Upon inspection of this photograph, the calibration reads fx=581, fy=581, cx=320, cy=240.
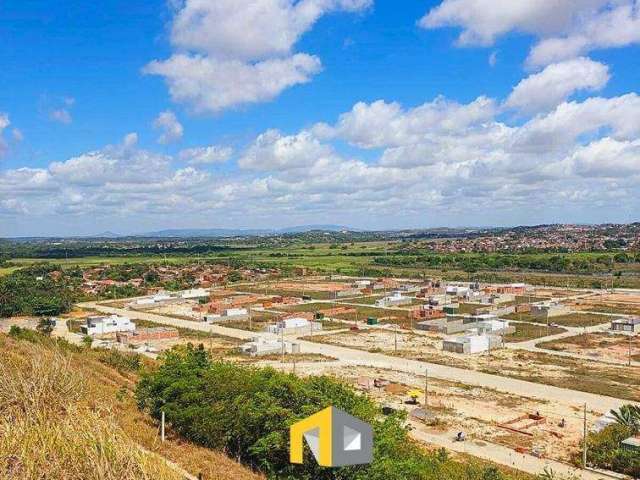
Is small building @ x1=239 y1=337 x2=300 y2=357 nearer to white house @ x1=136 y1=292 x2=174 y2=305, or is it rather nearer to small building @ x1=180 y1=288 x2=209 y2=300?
white house @ x1=136 y1=292 x2=174 y2=305

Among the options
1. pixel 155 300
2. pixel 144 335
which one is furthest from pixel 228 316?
pixel 155 300

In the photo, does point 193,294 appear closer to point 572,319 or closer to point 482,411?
point 572,319

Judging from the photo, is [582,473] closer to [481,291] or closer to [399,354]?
[399,354]

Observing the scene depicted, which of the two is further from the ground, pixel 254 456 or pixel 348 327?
pixel 254 456

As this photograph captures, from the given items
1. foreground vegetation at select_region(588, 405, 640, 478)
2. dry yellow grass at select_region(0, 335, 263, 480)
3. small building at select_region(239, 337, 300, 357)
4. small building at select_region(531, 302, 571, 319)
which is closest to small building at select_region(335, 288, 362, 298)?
small building at select_region(531, 302, 571, 319)

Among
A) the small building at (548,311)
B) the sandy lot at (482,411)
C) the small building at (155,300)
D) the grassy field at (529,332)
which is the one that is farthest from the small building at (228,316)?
the small building at (548,311)

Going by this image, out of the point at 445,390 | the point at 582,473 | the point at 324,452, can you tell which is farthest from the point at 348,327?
the point at 324,452
